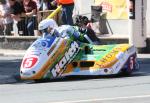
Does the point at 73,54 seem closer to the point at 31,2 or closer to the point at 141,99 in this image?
the point at 141,99

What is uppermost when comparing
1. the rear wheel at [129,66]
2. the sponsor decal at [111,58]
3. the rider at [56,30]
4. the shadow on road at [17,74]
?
the rider at [56,30]

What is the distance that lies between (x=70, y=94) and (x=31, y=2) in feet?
34.0

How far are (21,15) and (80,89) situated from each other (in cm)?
1003

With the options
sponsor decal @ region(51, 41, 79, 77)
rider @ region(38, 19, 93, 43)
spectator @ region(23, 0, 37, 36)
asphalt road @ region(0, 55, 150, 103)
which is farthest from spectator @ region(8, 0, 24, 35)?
→ sponsor decal @ region(51, 41, 79, 77)

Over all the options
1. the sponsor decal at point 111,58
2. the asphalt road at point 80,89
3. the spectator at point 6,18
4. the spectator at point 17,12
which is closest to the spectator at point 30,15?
the spectator at point 17,12

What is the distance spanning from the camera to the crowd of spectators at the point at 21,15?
74.2 feet

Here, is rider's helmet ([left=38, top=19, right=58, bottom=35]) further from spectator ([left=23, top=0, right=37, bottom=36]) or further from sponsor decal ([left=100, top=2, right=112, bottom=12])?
sponsor decal ([left=100, top=2, right=112, bottom=12])

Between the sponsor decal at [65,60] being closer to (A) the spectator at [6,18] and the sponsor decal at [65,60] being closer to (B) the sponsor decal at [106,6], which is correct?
(B) the sponsor decal at [106,6]

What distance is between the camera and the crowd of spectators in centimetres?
2262

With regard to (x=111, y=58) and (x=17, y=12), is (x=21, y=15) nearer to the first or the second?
(x=17, y=12)

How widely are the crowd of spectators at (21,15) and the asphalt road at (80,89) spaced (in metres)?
5.97

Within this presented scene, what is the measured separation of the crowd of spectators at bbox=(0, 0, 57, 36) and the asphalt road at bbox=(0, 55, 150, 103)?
5.97 metres

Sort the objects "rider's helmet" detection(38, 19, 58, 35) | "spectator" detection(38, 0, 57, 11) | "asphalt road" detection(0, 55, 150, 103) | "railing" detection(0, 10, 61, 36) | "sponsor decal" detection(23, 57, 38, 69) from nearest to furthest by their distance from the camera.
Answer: "asphalt road" detection(0, 55, 150, 103), "sponsor decal" detection(23, 57, 38, 69), "rider's helmet" detection(38, 19, 58, 35), "railing" detection(0, 10, 61, 36), "spectator" detection(38, 0, 57, 11)

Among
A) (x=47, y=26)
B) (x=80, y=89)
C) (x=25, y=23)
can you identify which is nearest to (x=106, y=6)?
(x=25, y=23)
